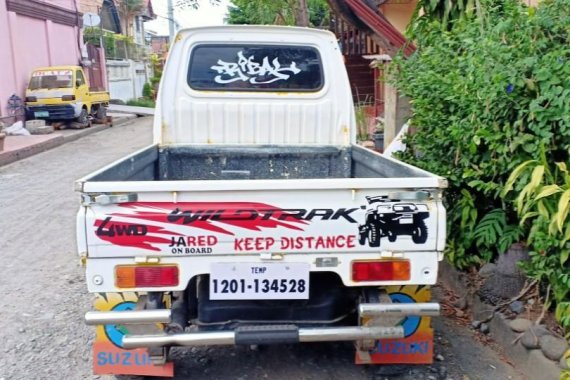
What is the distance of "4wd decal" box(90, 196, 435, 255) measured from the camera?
2.69 metres

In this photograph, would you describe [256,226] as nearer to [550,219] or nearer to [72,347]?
[550,219]

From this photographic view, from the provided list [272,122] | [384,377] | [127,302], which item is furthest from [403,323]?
[272,122]

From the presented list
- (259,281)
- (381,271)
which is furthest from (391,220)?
(259,281)

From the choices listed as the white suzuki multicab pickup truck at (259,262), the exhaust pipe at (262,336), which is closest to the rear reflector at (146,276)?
the white suzuki multicab pickup truck at (259,262)

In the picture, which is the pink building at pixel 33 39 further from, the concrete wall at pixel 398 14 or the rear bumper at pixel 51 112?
the concrete wall at pixel 398 14

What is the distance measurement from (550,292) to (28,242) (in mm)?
5129

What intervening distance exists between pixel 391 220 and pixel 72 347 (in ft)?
7.79

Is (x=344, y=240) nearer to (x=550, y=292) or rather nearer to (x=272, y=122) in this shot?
(x=550, y=292)

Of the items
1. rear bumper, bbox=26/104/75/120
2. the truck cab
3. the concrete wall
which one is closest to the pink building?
the truck cab

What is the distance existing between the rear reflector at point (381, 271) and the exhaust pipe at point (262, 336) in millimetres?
265

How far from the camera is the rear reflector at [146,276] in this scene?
2758 mm

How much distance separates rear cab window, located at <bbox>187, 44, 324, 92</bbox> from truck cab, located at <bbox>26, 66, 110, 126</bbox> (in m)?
13.7

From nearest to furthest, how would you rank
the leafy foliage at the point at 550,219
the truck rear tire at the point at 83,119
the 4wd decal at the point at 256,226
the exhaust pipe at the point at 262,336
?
the 4wd decal at the point at 256,226 < the exhaust pipe at the point at 262,336 < the leafy foliage at the point at 550,219 < the truck rear tire at the point at 83,119

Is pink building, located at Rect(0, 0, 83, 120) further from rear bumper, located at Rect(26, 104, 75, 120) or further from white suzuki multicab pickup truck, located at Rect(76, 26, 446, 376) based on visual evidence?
white suzuki multicab pickup truck, located at Rect(76, 26, 446, 376)
